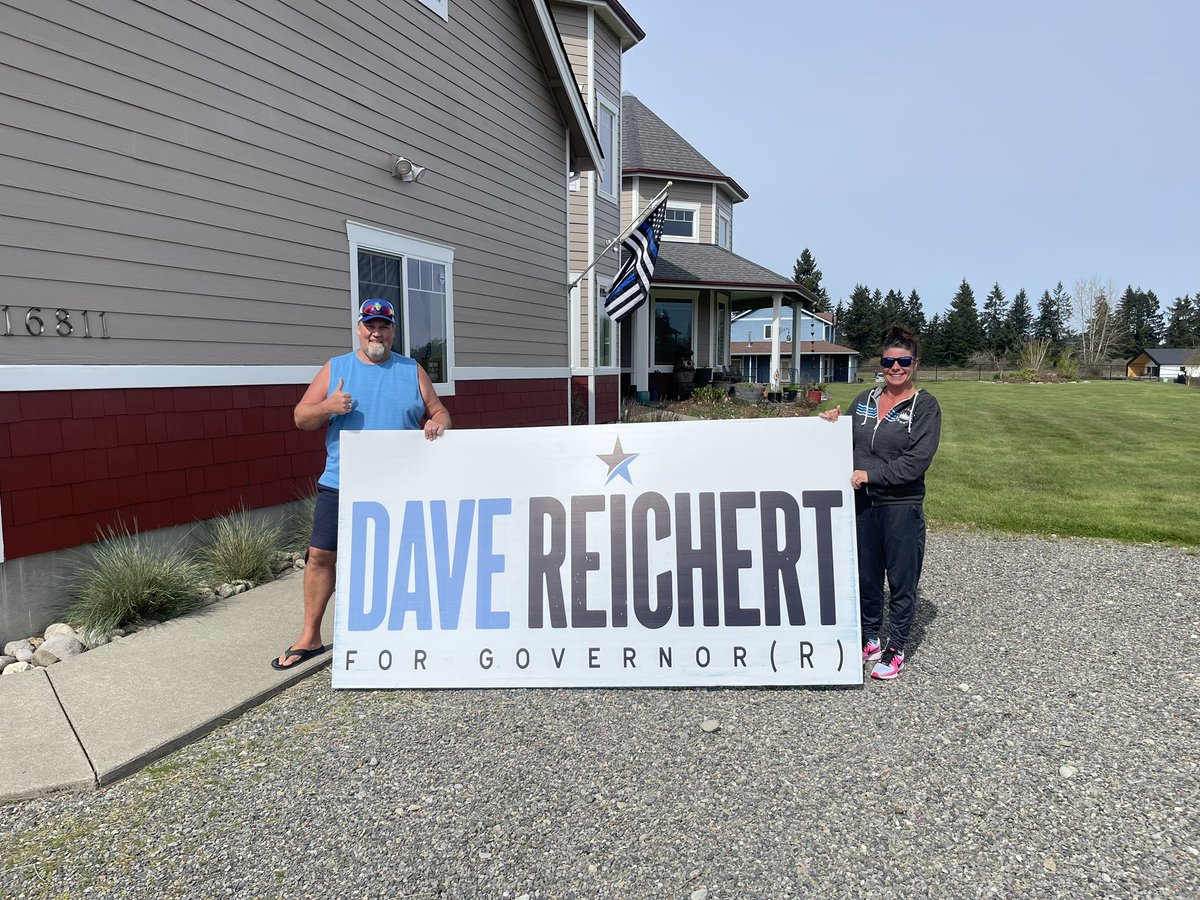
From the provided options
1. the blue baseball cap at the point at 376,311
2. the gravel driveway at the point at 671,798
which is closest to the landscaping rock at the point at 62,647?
the gravel driveway at the point at 671,798

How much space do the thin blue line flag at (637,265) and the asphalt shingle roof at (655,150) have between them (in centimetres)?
977

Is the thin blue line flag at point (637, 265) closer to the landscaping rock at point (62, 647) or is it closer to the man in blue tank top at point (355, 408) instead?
the man in blue tank top at point (355, 408)

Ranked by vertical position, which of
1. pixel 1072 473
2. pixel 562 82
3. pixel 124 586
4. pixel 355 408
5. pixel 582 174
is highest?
pixel 562 82

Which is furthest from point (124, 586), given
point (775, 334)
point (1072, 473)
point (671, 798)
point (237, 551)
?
point (775, 334)

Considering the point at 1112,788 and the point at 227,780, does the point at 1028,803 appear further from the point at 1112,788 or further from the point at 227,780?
the point at 227,780

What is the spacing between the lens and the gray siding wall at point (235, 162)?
4.78 meters

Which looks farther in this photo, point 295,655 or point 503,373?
point 503,373

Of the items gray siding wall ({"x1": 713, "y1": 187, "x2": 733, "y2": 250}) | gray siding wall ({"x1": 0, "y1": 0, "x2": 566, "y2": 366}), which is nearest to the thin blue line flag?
gray siding wall ({"x1": 0, "y1": 0, "x2": 566, "y2": 366})

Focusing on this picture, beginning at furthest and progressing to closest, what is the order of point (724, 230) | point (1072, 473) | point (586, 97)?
point (724, 230) < point (586, 97) < point (1072, 473)

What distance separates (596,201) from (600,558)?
1224 cm

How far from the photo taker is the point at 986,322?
379 ft

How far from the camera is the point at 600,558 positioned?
4074mm

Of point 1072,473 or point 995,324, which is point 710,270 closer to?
point 1072,473

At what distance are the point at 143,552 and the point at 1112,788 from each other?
549 cm
